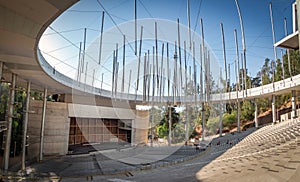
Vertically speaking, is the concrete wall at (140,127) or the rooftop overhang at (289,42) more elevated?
the rooftop overhang at (289,42)

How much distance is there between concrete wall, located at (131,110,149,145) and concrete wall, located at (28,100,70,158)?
24.8 ft

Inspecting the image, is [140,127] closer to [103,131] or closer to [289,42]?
[103,131]

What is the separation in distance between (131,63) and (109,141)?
907 centimetres

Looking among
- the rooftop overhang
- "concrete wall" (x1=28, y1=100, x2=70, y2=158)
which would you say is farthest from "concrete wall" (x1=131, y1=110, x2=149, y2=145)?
the rooftop overhang

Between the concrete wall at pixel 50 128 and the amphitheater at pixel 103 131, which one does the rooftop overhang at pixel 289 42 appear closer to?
the amphitheater at pixel 103 131

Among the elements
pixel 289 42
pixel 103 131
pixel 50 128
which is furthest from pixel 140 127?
pixel 289 42

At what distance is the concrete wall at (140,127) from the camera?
71.2 feet

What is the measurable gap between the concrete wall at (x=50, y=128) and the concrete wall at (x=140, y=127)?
24.8 feet

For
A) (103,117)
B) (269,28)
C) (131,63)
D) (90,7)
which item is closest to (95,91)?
(103,117)

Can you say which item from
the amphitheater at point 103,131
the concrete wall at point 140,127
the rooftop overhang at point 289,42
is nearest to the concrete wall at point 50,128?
the amphitheater at point 103,131

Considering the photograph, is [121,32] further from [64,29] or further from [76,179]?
[76,179]

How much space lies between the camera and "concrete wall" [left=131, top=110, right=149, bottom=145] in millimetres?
21703

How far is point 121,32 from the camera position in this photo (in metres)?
10.5

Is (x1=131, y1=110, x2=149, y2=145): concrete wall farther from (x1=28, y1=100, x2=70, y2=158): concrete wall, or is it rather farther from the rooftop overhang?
the rooftop overhang
